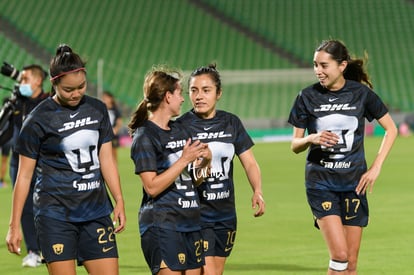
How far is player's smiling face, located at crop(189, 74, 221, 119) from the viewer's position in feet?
24.2

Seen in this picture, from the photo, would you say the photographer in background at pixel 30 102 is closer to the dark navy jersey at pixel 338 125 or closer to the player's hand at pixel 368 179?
the dark navy jersey at pixel 338 125

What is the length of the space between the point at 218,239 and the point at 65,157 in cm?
162

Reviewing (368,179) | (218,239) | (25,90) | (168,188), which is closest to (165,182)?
(168,188)

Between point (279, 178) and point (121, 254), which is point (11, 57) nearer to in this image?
point (279, 178)

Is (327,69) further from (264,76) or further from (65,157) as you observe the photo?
(264,76)

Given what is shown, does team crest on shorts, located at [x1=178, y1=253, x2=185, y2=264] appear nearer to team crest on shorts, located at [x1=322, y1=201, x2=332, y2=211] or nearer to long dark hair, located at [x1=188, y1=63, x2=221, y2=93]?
long dark hair, located at [x1=188, y1=63, x2=221, y2=93]

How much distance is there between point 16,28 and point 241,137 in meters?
31.5

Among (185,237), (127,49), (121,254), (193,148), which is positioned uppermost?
(127,49)

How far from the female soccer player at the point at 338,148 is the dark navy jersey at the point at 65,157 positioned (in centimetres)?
206

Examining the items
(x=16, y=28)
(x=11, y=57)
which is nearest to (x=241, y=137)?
(x=11, y=57)

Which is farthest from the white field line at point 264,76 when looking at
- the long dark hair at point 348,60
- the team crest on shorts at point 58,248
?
the team crest on shorts at point 58,248

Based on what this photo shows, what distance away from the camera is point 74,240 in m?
6.59

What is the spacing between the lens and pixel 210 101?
739 cm

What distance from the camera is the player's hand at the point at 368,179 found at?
26.0ft
